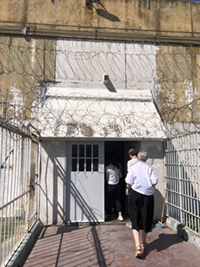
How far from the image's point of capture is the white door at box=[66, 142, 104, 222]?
5.38m

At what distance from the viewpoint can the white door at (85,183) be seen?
5.38m

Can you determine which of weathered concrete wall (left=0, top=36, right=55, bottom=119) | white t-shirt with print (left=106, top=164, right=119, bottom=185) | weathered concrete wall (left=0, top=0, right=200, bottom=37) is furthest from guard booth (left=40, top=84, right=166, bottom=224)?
weathered concrete wall (left=0, top=0, right=200, bottom=37)

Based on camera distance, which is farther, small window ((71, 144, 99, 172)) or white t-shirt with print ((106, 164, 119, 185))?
white t-shirt with print ((106, 164, 119, 185))

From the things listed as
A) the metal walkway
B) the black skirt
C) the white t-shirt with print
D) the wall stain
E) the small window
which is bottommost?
the metal walkway

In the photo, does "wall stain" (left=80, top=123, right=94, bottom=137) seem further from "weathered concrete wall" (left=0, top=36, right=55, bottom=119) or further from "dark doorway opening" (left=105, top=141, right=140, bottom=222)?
"weathered concrete wall" (left=0, top=36, right=55, bottom=119)

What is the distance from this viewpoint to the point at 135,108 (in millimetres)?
5961

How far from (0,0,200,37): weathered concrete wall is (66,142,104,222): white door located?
3.58m

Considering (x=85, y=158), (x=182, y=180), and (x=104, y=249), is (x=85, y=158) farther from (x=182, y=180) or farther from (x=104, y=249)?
(x=182, y=180)

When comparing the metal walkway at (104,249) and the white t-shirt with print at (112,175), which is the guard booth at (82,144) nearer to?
the white t-shirt with print at (112,175)

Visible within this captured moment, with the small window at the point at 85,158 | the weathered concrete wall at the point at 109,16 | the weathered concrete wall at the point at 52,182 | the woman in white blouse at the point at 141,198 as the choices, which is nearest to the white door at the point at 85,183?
the small window at the point at 85,158

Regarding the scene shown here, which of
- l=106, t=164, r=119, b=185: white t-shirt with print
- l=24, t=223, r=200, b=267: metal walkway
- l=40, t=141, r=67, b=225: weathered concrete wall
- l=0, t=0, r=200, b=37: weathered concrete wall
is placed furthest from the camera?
l=0, t=0, r=200, b=37: weathered concrete wall

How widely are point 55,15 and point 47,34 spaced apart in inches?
27.3

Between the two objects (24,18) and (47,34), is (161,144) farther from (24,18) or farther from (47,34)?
(24,18)

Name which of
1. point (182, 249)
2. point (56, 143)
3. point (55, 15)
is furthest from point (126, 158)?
point (55, 15)
